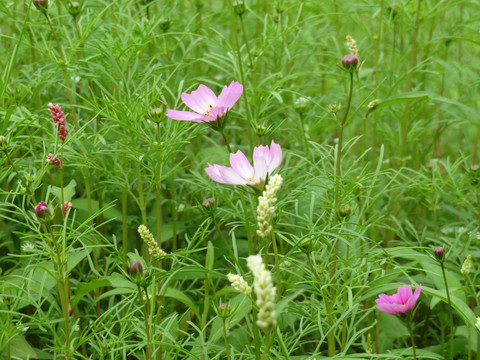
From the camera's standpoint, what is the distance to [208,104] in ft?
3.34

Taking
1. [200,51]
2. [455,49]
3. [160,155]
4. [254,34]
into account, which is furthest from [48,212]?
[455,49]

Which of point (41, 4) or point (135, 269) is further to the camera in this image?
point (41, 4)

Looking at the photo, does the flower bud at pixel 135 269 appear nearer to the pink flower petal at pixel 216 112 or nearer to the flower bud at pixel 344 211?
the pink flower petal at pixel 216 112

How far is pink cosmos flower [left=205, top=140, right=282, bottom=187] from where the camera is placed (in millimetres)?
786

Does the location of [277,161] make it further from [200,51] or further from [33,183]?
[200,51]

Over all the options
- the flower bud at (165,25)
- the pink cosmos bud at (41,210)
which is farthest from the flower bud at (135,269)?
the flower bud at (165,25)

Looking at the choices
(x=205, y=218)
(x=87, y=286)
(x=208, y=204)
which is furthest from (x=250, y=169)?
(x=205, y=218)

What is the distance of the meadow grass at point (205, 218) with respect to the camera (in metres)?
0.96

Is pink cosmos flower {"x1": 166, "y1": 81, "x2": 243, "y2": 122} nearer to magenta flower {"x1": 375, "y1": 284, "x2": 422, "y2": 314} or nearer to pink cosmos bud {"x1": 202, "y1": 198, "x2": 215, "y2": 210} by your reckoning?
pink cosmos bud {"x1": 202, "y1": 198, "x2": 215, "y2": 210}

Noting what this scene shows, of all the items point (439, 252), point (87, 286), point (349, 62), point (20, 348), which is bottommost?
point (20, 348)

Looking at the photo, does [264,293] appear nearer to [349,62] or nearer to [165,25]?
[349,62]

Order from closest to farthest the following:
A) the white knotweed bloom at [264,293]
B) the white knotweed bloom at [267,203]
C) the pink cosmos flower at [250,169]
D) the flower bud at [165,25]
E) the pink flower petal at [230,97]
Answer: the white knotweed bloom at [264,293] < the white knotweed bloom at [267,203] < the pink cosmos flower at [250,169] < the pink flower petal at [230,97] < the flower bud at [165,25]

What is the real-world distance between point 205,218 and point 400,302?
0.68 m

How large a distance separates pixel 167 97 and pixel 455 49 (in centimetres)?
153
